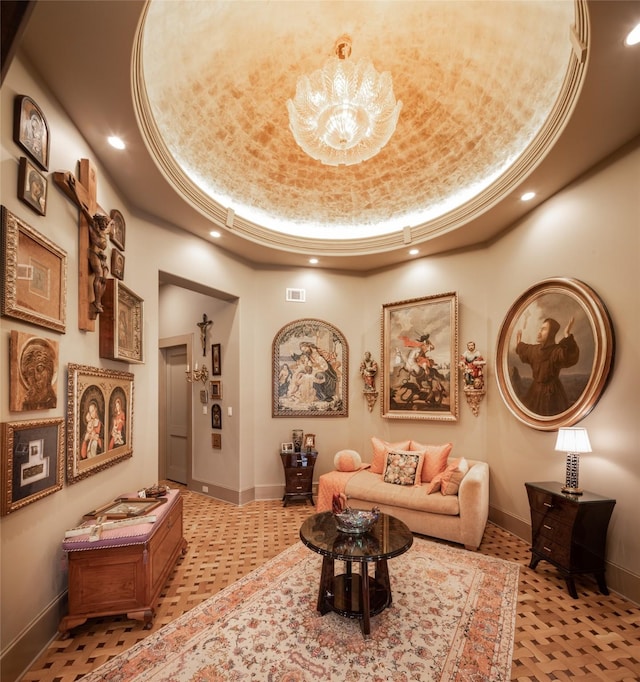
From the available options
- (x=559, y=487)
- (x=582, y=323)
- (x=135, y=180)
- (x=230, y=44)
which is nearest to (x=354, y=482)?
(x=559, y=487)

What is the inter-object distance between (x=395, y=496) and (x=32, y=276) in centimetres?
384

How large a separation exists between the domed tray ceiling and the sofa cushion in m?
3.19

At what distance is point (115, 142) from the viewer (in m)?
2.84

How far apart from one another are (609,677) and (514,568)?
1.23 metres

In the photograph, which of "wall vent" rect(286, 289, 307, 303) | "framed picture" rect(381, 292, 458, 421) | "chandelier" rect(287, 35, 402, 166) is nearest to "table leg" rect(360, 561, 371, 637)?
"framed picture" rect(381, 292, 458, 421)

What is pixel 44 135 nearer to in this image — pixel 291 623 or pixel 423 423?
pixel 291 623

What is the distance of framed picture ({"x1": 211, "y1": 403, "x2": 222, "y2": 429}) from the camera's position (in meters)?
5.44

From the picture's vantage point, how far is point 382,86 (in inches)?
122

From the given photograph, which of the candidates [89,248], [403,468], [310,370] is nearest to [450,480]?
[403,468]

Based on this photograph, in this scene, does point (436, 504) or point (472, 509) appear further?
point (436, 504)

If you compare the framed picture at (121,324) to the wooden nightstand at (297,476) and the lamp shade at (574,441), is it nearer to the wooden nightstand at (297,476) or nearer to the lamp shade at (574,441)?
the wooden nightstand at (297,476)

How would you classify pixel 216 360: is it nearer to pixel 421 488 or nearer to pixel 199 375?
pixel 199 375

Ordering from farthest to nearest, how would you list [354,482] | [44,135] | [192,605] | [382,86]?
1. [354,482]
2. [382,86]
3. [192,605]
4. [44,135]

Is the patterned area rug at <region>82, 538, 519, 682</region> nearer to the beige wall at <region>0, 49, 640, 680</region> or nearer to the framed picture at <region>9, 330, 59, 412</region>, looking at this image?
the beige wall at <region>0, 49, 640, 680</region>
